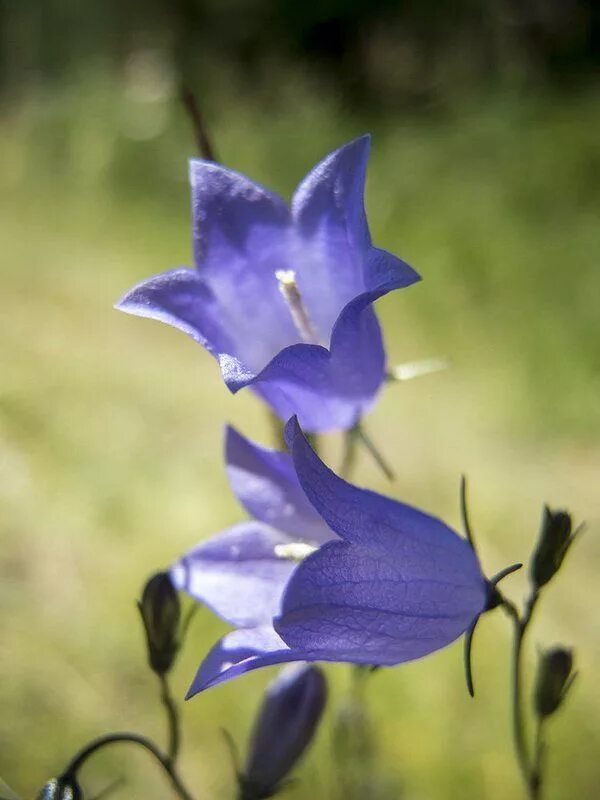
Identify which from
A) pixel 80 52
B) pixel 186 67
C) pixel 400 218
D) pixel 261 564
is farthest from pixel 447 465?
pixel 80 52

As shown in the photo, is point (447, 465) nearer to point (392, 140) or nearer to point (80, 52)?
point (392, 140)

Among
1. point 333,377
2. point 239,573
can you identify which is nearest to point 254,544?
point 239,573

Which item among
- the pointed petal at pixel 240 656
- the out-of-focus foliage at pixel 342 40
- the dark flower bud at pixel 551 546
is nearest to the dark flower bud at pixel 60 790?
the pointed petal at pixel 240 656

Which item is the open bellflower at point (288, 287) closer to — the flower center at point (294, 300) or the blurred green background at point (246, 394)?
the flower center at point (294, 300)

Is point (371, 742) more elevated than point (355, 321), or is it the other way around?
point (355, 321)

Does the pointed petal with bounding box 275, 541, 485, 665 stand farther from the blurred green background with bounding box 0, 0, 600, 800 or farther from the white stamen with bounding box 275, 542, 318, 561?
the blurred green background with bounding box 0, 0, 600, 800

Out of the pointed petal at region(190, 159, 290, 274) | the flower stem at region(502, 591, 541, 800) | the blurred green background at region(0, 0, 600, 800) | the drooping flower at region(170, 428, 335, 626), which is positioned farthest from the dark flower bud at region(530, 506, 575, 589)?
the blurred green background at region(0, 0, 600, 800)

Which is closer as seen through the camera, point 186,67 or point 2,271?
point 2,271

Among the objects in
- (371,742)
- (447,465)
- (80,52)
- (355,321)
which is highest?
(80,52)
